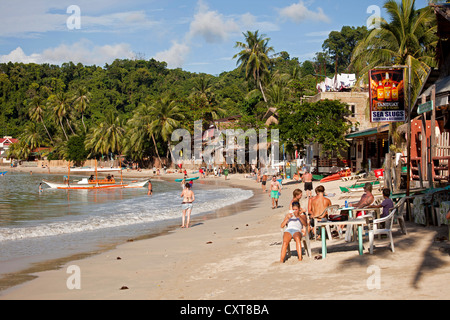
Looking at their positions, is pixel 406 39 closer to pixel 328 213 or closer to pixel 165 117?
pixel 328 213

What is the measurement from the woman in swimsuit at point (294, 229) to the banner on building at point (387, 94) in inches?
195

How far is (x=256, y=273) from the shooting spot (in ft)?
25.5

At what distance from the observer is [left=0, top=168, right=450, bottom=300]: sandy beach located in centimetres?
627

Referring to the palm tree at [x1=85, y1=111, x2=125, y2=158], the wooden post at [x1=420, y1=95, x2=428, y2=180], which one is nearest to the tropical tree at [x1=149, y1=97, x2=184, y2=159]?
the palm tree at [x1=85, y1=111, x2=125, y2=158]

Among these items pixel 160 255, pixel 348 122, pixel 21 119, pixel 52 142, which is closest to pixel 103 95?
pixel 52 142

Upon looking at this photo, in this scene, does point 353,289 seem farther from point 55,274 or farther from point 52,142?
point 52,142

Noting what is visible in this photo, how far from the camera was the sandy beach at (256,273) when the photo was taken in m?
6.27

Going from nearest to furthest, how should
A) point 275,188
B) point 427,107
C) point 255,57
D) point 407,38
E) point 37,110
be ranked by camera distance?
point 427,107 → point 275,188 → point 407,38 → point 255,57 → point 37,110

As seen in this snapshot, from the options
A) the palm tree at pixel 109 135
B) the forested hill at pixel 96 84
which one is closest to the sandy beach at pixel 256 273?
the palm tree at pixel 109 135

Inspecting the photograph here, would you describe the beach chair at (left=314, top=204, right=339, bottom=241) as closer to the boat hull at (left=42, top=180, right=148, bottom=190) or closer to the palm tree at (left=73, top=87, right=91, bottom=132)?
the boat hull at (left=42, top=180, right=148, bottom=190)

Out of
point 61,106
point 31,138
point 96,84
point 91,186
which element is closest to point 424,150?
point 91,186

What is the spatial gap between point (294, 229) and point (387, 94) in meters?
5.67
